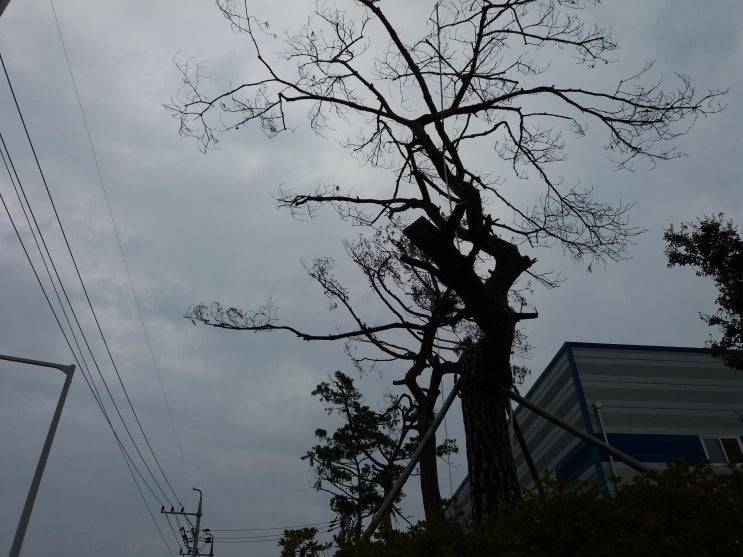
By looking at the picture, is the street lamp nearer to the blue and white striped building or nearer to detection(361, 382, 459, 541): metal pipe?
detection(361, 382, 459, 541): metal pipe

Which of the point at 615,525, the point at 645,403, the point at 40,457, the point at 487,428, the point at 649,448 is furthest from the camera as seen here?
the point at 645,403

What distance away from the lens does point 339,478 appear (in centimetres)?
1817

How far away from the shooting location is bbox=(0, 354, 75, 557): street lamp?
10914 mm

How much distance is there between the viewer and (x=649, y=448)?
52.0 ft

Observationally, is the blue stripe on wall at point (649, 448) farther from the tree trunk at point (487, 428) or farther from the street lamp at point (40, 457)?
the street lamp at point (40, 457)

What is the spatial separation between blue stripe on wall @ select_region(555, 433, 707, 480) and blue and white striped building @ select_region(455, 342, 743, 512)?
0.03m

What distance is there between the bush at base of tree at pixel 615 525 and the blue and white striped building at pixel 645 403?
46.2ft

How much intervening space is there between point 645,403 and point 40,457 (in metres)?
16.4

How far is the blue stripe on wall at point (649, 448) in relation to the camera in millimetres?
15688

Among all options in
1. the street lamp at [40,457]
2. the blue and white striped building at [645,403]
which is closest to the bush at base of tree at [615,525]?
the street lamp at [40,457]

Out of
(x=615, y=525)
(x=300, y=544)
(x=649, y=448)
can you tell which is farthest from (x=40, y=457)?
(x=649, y=448)

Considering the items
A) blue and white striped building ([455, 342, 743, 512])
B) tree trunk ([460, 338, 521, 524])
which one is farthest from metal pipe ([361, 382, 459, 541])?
blue and white striped building ([455, 342, 743, 512])

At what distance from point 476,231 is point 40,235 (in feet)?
31.0

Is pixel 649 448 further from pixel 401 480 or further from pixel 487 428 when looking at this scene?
pixel 401 480
